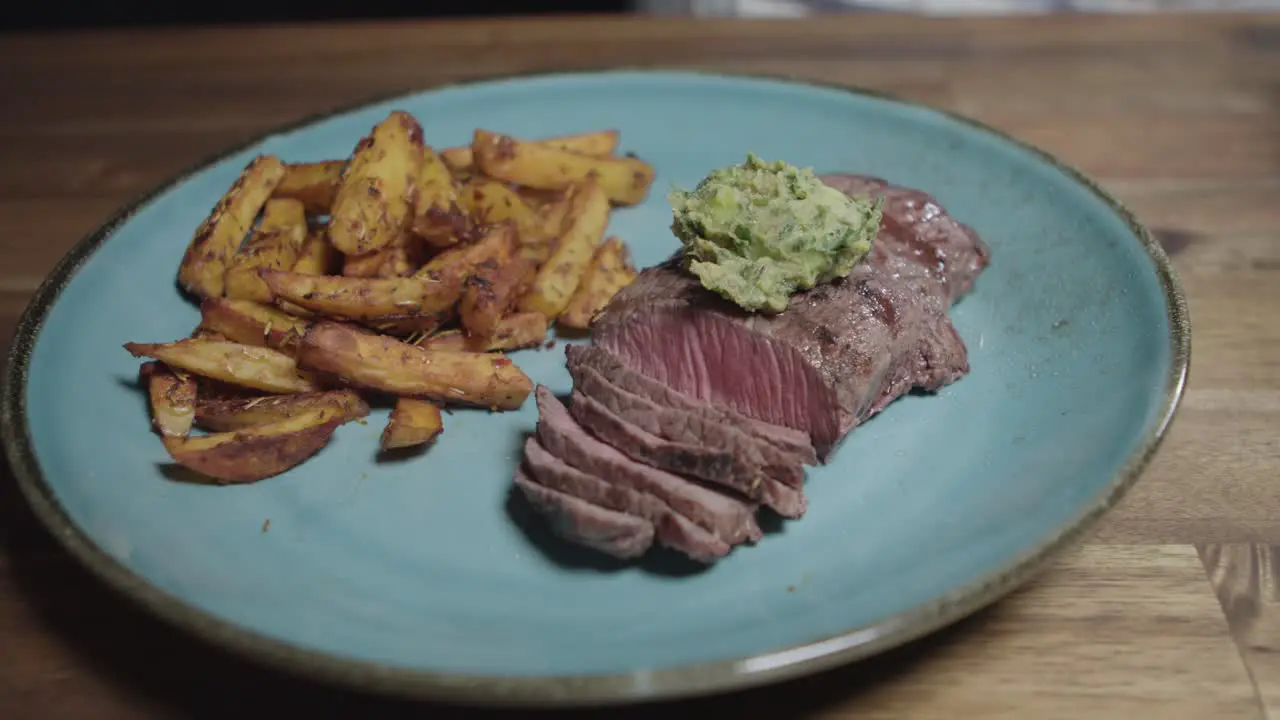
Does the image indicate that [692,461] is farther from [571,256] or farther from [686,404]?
[571,256]

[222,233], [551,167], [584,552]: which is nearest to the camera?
[584,552]

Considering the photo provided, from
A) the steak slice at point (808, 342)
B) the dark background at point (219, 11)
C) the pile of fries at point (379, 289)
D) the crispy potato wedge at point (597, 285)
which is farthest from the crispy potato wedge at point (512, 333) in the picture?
the dark background at point (219, 11)

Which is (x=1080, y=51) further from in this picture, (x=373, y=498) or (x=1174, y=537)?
(x=373, y=498)

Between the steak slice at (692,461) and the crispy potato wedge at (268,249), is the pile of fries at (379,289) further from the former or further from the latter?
the steak slice at (692,461)

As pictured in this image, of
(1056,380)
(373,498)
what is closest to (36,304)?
(373,498)

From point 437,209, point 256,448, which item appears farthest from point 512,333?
point 256,448
